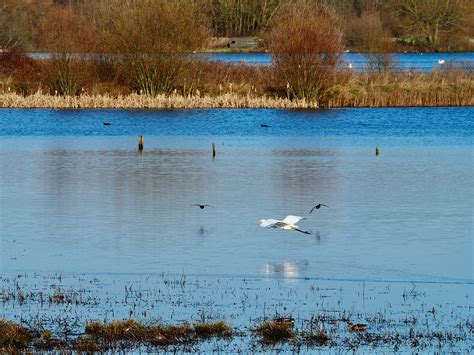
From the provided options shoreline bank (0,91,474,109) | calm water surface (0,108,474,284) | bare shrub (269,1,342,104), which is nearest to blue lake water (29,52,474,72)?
shoreline bank (0,91,474,109)

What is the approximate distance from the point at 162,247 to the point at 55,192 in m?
6.70

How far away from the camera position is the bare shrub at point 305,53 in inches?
1654

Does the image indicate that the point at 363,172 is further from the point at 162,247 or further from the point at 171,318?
the point at 171,318

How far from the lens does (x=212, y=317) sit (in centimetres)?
1077

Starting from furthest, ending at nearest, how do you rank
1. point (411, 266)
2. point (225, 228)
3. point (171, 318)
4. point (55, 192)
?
point (55, 192) → point (225, 228) → point (411, 266) → point (171, 318)

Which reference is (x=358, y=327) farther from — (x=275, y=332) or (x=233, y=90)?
(x=233, y=90)

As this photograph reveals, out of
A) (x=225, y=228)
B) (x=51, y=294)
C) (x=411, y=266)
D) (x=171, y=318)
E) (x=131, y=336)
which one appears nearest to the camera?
(x=131, y=336)

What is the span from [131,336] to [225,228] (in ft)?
21.6

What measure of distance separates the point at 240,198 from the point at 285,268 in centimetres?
677

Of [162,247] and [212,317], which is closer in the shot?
[212,317]

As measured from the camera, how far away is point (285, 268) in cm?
1332

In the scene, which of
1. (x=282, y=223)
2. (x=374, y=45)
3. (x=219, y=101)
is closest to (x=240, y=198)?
(x=282, y=223)

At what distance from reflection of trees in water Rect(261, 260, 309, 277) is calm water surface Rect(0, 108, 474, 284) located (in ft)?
0.08

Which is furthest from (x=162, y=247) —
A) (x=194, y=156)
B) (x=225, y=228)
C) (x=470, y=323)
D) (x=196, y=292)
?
(x=194, y=156)
